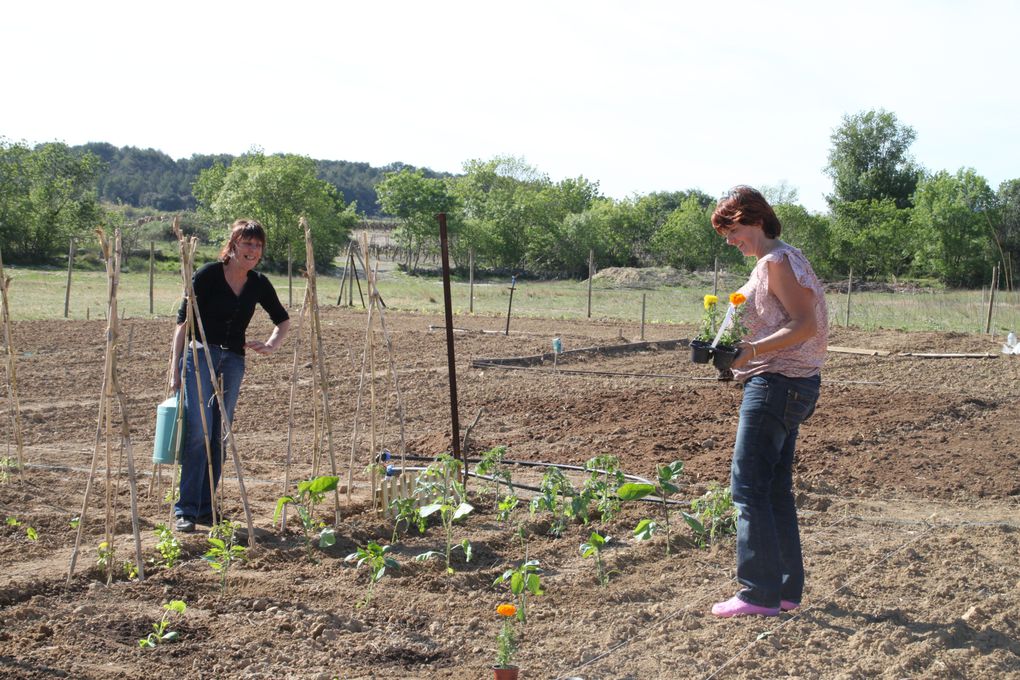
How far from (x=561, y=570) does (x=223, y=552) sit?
1.52 m

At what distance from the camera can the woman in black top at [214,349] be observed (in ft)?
16.3

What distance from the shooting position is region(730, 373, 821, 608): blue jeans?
358 cm

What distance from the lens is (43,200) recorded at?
44.0 m

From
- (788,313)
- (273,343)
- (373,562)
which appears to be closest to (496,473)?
(273,343)

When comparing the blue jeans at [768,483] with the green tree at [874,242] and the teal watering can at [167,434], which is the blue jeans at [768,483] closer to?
the teal watering can at [167,434]

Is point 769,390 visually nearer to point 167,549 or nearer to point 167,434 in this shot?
point 167,549

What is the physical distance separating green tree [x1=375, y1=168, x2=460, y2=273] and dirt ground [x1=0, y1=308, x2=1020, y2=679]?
4293 centimetres

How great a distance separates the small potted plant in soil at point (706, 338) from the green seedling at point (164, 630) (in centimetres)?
218

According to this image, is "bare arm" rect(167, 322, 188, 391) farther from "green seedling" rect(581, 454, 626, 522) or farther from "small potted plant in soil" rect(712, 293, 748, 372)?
"small potted plant in soil" rect(712, 293, 748, 372)

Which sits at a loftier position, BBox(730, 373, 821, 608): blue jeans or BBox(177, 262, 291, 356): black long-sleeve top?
Answer: BBox(177, 262, 291, 356): black long-sleeve top

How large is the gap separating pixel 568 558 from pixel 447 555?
0.65 meters

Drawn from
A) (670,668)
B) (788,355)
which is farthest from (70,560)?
(788,355)

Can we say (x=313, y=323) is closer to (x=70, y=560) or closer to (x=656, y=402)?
(x=70, y=560)

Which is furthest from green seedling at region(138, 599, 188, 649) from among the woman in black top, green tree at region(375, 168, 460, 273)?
green tree at region(375, 168, 460, 273)
